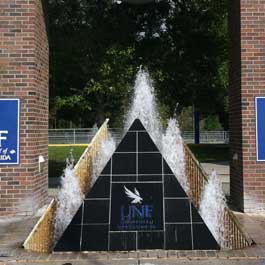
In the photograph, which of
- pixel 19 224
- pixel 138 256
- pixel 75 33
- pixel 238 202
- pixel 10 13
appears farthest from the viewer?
pixel 75 33

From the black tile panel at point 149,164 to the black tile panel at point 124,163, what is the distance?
9 cm

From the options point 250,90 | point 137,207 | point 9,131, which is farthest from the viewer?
point 250,90

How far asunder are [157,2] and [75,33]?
2.04 metres

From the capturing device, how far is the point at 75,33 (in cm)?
1147

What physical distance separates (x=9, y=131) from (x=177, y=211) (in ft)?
11.4

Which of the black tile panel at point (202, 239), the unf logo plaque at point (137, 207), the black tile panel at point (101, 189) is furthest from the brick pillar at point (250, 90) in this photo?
the black tile panel at point (101, 189)

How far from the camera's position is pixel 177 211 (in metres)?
6.14

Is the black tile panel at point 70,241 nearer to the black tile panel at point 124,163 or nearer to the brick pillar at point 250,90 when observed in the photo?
the black tile panel at point 124,163

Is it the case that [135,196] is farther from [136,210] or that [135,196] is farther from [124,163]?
[124,163]

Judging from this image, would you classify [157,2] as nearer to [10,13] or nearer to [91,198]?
[10,13]

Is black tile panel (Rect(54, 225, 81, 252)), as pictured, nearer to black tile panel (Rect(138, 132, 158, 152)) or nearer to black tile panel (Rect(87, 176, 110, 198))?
black tile panel (Rect(87, 176, 110, 198))

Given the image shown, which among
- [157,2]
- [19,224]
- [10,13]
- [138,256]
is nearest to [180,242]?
[138,256]

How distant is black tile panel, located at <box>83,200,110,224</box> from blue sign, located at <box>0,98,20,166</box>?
101 inches

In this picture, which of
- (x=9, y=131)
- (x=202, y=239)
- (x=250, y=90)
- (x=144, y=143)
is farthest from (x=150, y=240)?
(x=250, y=90)
